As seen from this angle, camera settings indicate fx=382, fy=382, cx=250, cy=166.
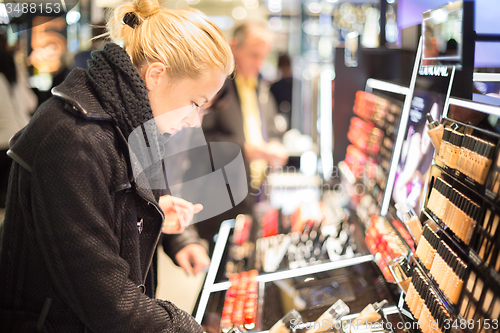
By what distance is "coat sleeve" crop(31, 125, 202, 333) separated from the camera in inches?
32.5

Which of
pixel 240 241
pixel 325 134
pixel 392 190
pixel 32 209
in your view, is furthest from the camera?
pixel 325 134

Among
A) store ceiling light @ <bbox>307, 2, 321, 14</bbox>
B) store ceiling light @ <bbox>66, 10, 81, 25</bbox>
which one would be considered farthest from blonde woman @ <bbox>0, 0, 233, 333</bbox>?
store ceiling light @ <bbox>307, 2, 321, 14</bbox>

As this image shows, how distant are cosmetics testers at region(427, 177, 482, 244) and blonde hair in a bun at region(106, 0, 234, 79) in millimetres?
682

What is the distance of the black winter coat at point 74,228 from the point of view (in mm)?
831

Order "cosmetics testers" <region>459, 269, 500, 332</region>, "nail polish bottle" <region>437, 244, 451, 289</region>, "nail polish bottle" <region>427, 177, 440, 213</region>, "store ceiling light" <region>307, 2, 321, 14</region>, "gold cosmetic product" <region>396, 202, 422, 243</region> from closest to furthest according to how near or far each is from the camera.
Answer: "cosmetics testers" <region>459, 269, 500, 332</region>
"nail polish bottle" <region>437, 244, 451, 289</region>
"nail polish bottle" <region>427, 177, 440, 213</region>
"gold cosmetic product" <region>396, 202, 422, 243</region>
"store ceiling light" <region>307, 2, 321, 14</region>

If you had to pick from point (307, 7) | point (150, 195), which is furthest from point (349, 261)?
point (307, 7)

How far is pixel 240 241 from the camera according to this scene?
1985mm

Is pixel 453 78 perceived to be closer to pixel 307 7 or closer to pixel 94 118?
pixel 94 118

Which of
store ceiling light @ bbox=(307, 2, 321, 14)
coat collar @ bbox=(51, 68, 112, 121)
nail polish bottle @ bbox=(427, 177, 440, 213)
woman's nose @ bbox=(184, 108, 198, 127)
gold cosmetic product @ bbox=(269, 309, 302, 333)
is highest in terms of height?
store ceiling light @ bbox=(307, 2, 321, 14)

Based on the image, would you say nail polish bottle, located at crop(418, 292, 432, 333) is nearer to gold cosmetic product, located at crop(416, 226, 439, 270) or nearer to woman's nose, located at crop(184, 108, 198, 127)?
gold cosmetic product, located at crop(416, 226, 439, 270)

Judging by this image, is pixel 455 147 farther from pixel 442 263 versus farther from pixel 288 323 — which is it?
pixel 288 323

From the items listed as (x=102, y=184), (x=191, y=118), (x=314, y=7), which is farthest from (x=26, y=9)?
(x=314, y=7)

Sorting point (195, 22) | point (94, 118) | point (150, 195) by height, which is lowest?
point (150, 195)

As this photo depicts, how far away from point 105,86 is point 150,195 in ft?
0.98
